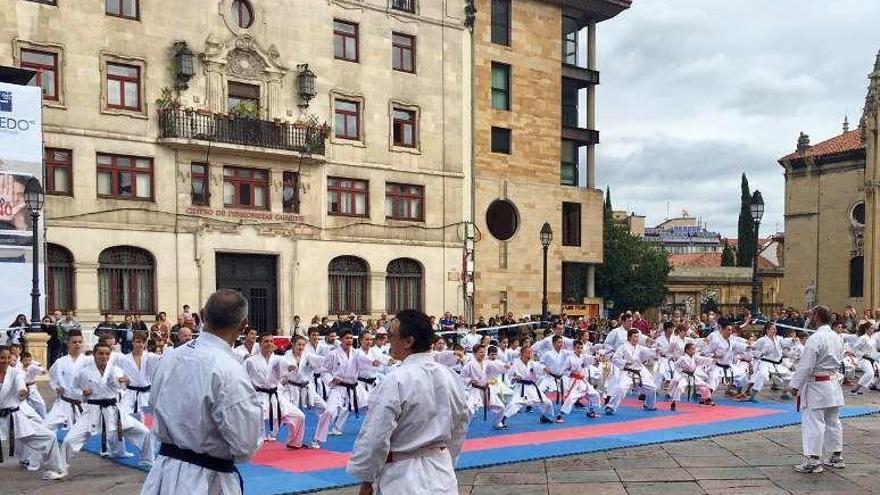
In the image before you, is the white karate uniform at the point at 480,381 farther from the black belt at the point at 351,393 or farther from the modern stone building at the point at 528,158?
the modern stone building at the point at 528,158

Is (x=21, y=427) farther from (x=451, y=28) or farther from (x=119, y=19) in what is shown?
(x=451, y=28)

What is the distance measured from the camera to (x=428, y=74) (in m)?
35.6

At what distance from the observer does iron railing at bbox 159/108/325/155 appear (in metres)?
28.8

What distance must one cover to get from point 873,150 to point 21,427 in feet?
142

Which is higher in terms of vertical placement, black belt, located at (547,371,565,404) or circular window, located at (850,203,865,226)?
circular window, located at (850,203,865,226)

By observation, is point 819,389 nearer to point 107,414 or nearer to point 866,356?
point 107,414

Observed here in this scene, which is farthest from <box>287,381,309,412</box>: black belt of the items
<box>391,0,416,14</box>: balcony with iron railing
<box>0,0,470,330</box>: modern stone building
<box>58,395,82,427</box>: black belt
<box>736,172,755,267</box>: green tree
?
<box>736,172,755,267</box>: green tree

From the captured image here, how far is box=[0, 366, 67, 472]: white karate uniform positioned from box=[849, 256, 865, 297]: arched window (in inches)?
1894

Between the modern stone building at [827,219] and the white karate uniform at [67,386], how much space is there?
4524cm

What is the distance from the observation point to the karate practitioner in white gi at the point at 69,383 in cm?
1243

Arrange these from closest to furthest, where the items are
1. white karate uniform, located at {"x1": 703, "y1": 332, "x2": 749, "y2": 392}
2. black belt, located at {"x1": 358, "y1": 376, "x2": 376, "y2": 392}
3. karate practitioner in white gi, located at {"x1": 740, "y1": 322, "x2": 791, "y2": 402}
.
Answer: black belt, located at {"x1": 358, "y1": 376, "x2": 376, "y2": 392} → white karate uniform, located at {"x1": 703, "y1": 332, "x2": 749, "y2": 392} → karate practitioner in white gi, located at {"x1": 740, "y1": 322, "x2": 791, "y2": 402}

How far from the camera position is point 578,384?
57.2 ft

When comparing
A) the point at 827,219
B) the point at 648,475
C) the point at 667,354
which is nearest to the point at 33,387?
the point at 648,475

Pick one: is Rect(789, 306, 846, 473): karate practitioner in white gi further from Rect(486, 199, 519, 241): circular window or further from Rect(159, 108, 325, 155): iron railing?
Rect(486, 199, 519, 241): circular window
